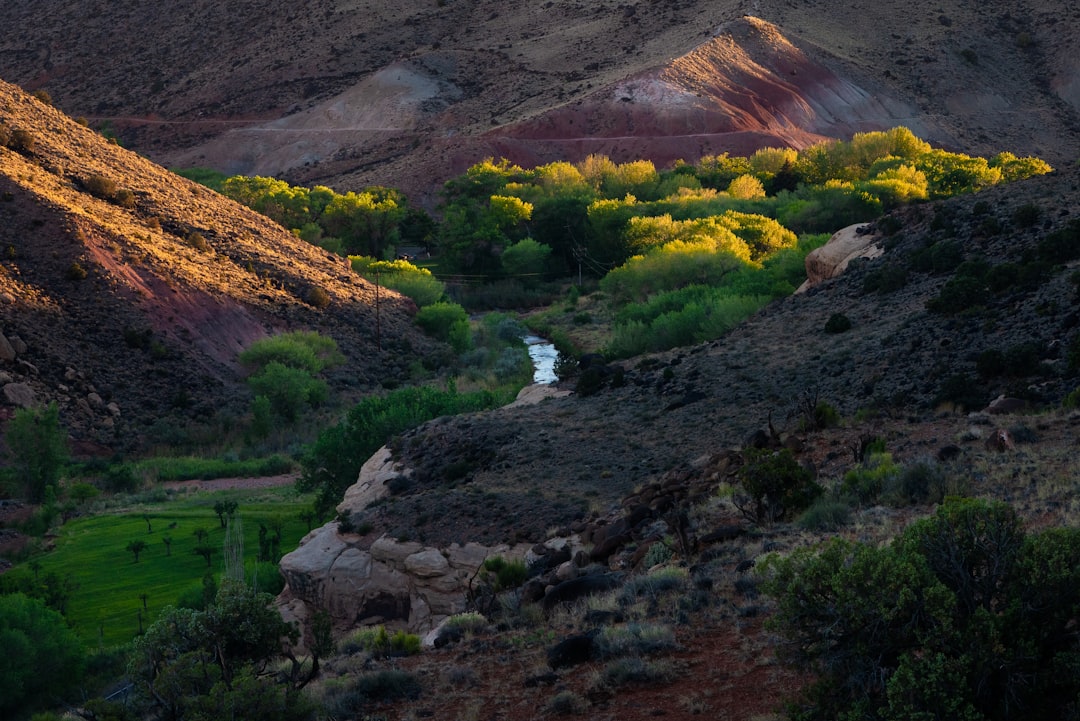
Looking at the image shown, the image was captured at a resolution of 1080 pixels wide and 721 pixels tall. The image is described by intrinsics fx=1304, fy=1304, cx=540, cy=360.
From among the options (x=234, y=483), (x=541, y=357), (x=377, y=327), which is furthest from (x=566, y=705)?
(x=377, y=327)

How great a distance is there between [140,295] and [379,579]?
33.1 metres

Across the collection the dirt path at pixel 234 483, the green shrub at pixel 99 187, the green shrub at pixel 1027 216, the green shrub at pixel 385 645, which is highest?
the green shrub at pixel 385 645

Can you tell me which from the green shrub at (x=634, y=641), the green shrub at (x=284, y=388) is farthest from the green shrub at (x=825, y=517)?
the green shrub at (x=284, y=388)

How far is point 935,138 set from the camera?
9800 cm

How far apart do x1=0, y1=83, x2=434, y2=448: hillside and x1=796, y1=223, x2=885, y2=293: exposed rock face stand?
72.0 feet

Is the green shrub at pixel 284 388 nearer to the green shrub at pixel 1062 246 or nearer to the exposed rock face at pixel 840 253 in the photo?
the exposed rock face at pixel 840 253

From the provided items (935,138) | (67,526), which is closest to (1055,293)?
(67,526)

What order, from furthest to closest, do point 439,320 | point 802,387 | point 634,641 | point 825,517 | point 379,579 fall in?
point 439,320, point 802,387, point 379,579, point 825,517, point 634,641

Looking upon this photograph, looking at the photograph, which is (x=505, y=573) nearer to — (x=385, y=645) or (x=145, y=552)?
(x=385, y=645)

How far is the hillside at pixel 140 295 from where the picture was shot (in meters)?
46.5

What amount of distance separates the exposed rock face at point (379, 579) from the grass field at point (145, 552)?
4.81 m

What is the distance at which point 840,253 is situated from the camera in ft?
116

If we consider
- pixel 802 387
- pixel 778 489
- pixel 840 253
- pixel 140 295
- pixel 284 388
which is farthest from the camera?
pixel 140 295

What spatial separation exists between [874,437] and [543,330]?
144 ft
